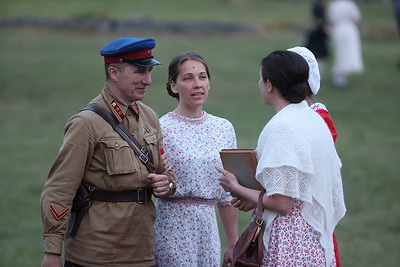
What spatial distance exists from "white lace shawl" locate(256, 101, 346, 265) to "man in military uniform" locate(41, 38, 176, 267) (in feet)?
2.20

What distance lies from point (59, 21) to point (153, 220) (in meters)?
23.0

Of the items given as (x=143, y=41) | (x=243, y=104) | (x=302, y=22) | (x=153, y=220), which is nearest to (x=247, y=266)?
(x=153, y=220)

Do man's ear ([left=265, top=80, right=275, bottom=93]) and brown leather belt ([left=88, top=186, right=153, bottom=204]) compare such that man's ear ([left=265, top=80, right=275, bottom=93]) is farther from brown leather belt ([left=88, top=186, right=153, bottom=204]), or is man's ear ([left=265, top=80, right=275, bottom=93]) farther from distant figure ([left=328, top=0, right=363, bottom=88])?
distant figure ([left=328, top=0, right=363, bottom=88])

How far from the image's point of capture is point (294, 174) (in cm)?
394

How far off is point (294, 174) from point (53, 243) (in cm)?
134

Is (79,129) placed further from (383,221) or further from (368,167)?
(368,167)

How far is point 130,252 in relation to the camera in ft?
14.0

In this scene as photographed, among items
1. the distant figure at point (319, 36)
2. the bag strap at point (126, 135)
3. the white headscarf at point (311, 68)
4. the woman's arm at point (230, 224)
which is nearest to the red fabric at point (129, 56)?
the bag strap at point (126, 135)

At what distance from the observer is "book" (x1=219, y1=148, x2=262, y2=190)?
4.14m

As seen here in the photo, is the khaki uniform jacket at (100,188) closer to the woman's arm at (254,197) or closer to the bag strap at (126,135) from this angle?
the bag strap at (126,135)

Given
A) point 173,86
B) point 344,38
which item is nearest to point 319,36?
point 344,38

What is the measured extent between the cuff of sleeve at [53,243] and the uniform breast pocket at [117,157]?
44 cm

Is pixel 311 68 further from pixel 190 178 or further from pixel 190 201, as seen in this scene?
pixel 190 201

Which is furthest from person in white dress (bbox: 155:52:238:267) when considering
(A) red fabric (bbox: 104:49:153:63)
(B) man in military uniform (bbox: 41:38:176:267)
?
(A) red fabric (bbox: 104:49:153:63)
